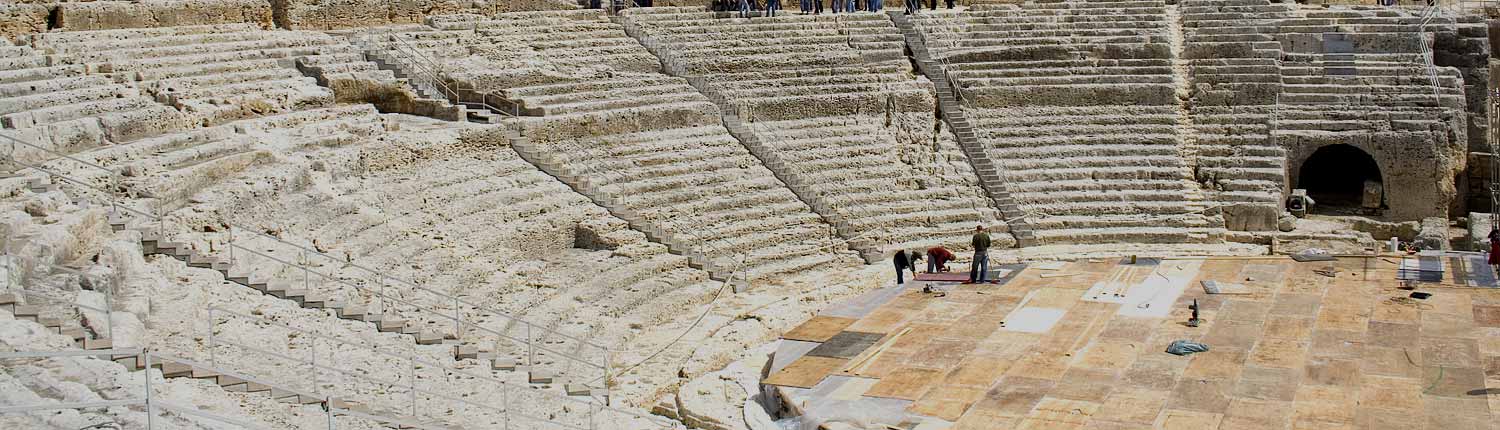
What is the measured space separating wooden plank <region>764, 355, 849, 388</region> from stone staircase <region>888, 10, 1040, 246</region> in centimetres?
767

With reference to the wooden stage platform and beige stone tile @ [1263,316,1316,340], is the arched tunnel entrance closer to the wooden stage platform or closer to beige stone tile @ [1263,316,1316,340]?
the wooden stage platform

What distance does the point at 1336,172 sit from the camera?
27.0m

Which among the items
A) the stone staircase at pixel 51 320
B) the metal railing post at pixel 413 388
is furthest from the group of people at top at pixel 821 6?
the stone staircase at pixel 51 320

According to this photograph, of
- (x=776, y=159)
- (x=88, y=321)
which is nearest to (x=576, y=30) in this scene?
(x=776, y=159)

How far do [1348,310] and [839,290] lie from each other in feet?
19.2

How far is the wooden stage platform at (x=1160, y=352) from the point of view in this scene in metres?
13.4

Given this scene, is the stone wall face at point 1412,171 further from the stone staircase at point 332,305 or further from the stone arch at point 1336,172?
the stone staircase at point 332,305

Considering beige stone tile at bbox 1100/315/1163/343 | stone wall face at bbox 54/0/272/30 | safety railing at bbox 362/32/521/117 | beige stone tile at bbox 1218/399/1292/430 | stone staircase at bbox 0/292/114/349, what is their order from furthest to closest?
Answer: safety railing at bbox 362/32/521/117 → stone wall face at bbox 54/0/272/30 → beige stone tile at bbox 1100/315/1163/343 → beige stone tile at bbox 1218/399/1292/430 → stone staircase at bbox 0/292/114/349

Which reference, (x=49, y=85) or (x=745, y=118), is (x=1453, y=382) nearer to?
(x=745, y=118)

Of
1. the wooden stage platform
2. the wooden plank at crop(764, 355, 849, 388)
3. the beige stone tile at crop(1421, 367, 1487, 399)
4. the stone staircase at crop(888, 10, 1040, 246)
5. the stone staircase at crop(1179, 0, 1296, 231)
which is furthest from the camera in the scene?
the stone staircase at crop(1179, 0, 1296, 231)

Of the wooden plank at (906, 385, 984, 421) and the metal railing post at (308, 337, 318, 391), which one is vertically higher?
the metal railing post at (308, 337, 318, 391)

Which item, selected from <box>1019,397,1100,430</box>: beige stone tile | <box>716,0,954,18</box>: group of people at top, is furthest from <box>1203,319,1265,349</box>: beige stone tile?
<box>716,0,954,18</box>: group of people at top

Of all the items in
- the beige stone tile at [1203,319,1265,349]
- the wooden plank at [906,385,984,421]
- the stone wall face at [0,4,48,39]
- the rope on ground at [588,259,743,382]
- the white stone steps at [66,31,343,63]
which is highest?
the stone wall face at [0,4,48,39]

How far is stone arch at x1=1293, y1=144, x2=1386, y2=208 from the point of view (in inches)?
1037
